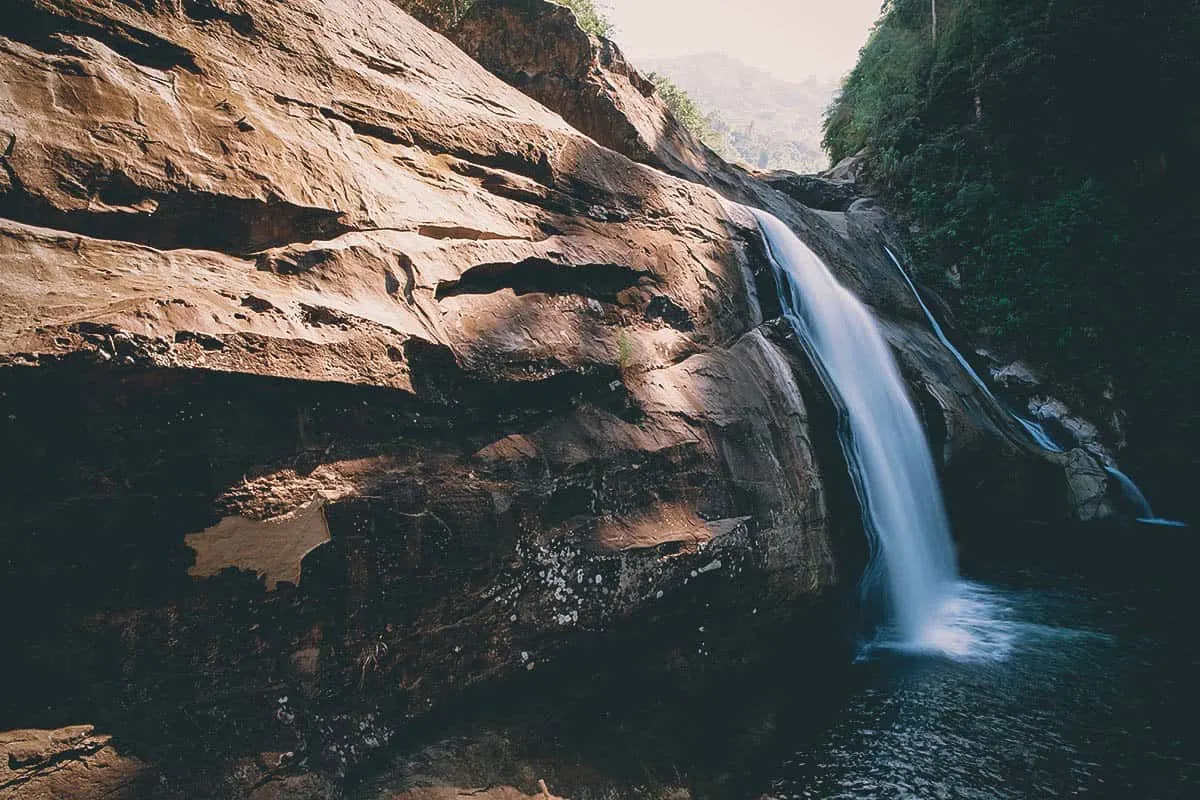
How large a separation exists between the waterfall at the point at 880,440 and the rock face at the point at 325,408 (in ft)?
3.58

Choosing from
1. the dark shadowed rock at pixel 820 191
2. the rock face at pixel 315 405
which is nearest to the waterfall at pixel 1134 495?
the dark shadowed rock at pixel 820 191

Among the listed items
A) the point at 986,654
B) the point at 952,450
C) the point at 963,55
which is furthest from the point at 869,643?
the point at 963,55

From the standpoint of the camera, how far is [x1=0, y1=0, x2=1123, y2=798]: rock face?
294cm

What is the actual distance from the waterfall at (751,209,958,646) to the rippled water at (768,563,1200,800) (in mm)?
506

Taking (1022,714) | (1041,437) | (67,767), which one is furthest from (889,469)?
(67,767)

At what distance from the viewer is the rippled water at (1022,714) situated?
4.29m

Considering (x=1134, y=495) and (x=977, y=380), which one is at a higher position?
(x=977, y=380)

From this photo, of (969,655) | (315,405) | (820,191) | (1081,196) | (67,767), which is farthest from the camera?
(820,191)

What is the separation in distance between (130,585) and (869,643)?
235 inches

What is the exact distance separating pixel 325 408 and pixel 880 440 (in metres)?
5.86

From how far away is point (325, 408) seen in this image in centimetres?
352

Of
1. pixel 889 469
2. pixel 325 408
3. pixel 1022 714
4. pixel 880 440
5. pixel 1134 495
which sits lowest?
pixel 1022 714

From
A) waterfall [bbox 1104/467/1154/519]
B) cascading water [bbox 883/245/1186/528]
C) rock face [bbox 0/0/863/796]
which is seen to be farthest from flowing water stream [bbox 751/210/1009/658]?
waterfall [bbox 1104/467/1154/519]

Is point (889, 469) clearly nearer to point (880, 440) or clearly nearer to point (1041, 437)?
point (880, 440)
